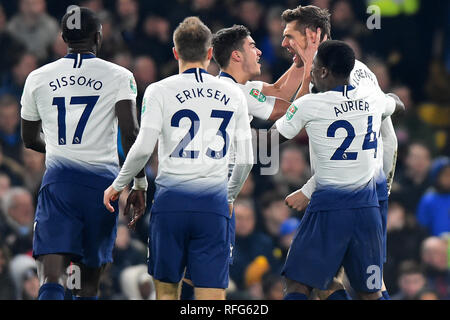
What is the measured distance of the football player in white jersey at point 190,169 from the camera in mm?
6316

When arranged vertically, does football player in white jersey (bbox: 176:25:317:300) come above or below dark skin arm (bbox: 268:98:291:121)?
above

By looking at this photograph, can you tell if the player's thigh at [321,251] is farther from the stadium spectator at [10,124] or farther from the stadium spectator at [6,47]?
the stadium spectator at [6,47]

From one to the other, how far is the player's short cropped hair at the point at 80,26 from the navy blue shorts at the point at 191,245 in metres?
1.35

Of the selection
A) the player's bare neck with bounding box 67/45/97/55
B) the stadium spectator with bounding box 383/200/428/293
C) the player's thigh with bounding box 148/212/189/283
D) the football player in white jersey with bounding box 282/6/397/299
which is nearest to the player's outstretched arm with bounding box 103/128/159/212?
the player's thigh with bounding box 148/212/189/283

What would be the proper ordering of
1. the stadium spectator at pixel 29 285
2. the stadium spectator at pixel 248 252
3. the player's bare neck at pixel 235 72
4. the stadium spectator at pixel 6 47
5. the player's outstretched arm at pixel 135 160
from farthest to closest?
the stadium spectator at pixel 6 47 → the stadium spectator at pixel 248 252 → the stadium spectator at pixel 29 285 → the player's bare neck at pixel 235 72 → the player's outstretched arm at pixel 135 160

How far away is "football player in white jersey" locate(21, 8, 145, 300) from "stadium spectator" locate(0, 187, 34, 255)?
294 cm

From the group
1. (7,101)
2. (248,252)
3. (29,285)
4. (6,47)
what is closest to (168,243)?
(29,285)

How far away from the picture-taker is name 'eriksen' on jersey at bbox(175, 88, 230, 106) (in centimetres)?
633

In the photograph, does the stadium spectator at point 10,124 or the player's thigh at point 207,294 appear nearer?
the player's thigh at point 207,294

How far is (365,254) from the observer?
21.7 ft

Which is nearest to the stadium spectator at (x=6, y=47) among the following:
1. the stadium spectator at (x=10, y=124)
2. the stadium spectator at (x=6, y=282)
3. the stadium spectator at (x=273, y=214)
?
the stadium spectator at (x=10, y=124)

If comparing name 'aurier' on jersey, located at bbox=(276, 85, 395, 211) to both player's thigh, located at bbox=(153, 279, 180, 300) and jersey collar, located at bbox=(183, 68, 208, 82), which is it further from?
player's thigh, located at bbox=(153, 279, 180, 300)

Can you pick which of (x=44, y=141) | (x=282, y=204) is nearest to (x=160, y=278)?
(x=44, y=141)
